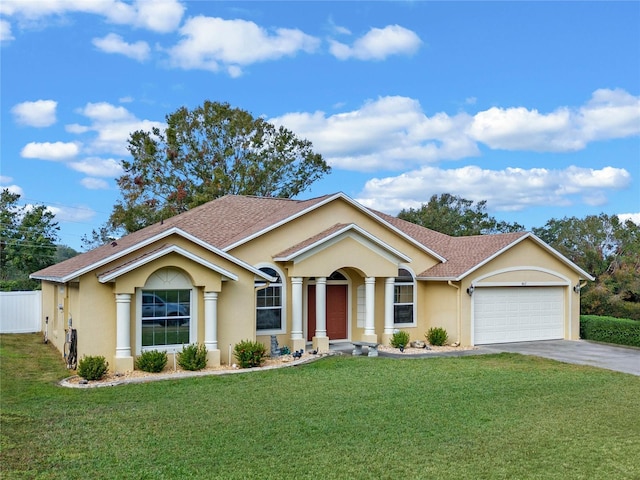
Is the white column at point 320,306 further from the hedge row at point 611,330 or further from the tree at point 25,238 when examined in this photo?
the tree at point 25,238

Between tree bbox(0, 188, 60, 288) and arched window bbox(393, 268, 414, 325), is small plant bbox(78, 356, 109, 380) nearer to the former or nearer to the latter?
arched window bbox(393, 268, 414, 325)

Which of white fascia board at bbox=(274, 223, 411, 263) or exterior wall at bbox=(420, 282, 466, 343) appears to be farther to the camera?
exterior wall at bbox=(420, 282, 466, 343)

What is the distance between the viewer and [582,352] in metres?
20.1

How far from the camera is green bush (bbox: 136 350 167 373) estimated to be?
15.1 metres

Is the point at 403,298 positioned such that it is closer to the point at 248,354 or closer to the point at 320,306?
the point at 320,306

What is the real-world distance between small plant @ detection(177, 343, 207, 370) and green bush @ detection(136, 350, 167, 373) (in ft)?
1.86

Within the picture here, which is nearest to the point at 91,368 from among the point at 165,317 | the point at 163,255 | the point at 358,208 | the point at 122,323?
the point at 122,323

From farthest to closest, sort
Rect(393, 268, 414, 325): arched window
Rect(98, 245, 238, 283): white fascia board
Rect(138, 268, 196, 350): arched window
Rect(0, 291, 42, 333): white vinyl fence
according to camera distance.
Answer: Rect(0, 291, 42, 333): white vinyl fence < Rect(393, 268, 414, 325): arched window < Rect(138, 268, 196, 350): arched window < Rect(98, 245, 238, 283): white fascia board

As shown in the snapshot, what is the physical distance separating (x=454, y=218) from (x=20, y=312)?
3359 cm

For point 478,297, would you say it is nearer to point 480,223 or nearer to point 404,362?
point 404,362

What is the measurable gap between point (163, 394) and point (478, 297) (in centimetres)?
1281

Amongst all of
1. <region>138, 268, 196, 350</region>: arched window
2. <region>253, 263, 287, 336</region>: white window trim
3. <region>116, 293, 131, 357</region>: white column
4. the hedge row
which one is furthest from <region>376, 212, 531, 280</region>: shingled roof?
<region>116, 293, 131, 357</region>: white column

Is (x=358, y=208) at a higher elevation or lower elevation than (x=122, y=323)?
higher

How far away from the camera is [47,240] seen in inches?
1692
